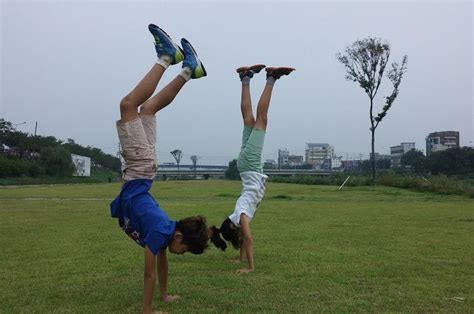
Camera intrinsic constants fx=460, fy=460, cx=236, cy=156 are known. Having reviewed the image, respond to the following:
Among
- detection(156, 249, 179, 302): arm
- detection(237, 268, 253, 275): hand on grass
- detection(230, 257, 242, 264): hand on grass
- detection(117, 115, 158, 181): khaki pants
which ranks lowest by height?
detection(230, 257, 242, 264): hand on grass

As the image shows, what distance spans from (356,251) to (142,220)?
429 cm

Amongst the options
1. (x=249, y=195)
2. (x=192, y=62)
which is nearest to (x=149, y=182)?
(x=192, y=62)

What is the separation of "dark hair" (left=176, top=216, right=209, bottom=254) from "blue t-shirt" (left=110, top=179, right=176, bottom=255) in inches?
4.3

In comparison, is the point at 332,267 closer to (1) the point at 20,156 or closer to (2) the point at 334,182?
(2) the point at 334,182

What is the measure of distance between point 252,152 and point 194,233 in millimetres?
2648

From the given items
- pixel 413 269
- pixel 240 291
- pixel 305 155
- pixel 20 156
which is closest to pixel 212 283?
pixel 240 291

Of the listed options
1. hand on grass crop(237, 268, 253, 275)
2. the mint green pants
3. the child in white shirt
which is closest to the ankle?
the child in white shirt

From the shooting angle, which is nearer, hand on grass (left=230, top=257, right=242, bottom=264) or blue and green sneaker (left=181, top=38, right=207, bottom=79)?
blue and green sneaker (left=181, top=38, right=207, bottom=79)

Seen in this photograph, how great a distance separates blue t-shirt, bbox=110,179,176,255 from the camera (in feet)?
14.4

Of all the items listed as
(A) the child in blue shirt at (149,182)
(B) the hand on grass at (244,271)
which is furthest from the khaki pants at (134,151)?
(B) the hand on grass at (244,271)

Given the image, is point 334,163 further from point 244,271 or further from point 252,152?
point 244,271

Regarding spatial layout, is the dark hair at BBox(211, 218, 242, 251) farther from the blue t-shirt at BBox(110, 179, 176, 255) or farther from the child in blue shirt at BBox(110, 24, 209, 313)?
the blue t-shirt at BBox(110, 179, 176, 255)

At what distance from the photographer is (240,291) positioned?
16.9 ft

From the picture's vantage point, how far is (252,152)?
6941mm
